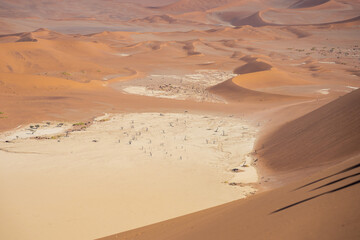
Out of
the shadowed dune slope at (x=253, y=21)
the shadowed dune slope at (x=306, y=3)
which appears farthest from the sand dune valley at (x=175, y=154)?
the shadowed dune slope at (x=306, y=3)

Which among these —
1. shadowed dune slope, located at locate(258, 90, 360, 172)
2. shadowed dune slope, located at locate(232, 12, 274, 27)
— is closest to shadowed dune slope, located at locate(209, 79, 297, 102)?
shadowed dune slope, located at locate(258, 90, 360, 172)

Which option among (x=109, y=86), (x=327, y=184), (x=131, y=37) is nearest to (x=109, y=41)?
(x=131, y=37)

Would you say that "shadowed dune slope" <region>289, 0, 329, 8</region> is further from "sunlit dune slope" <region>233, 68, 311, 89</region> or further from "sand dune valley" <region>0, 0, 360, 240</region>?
"sunlit dune slope" <region>233, 68, 311, 89</region>

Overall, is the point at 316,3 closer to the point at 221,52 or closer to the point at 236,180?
the point at 221,52

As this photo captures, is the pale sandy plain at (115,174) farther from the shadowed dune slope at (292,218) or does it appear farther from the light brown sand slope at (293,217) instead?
the shadowed dune slope at (292,218)

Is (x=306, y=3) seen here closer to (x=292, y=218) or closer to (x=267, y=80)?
(x=267, y=80)

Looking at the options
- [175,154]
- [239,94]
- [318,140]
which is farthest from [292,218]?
[239,94]
